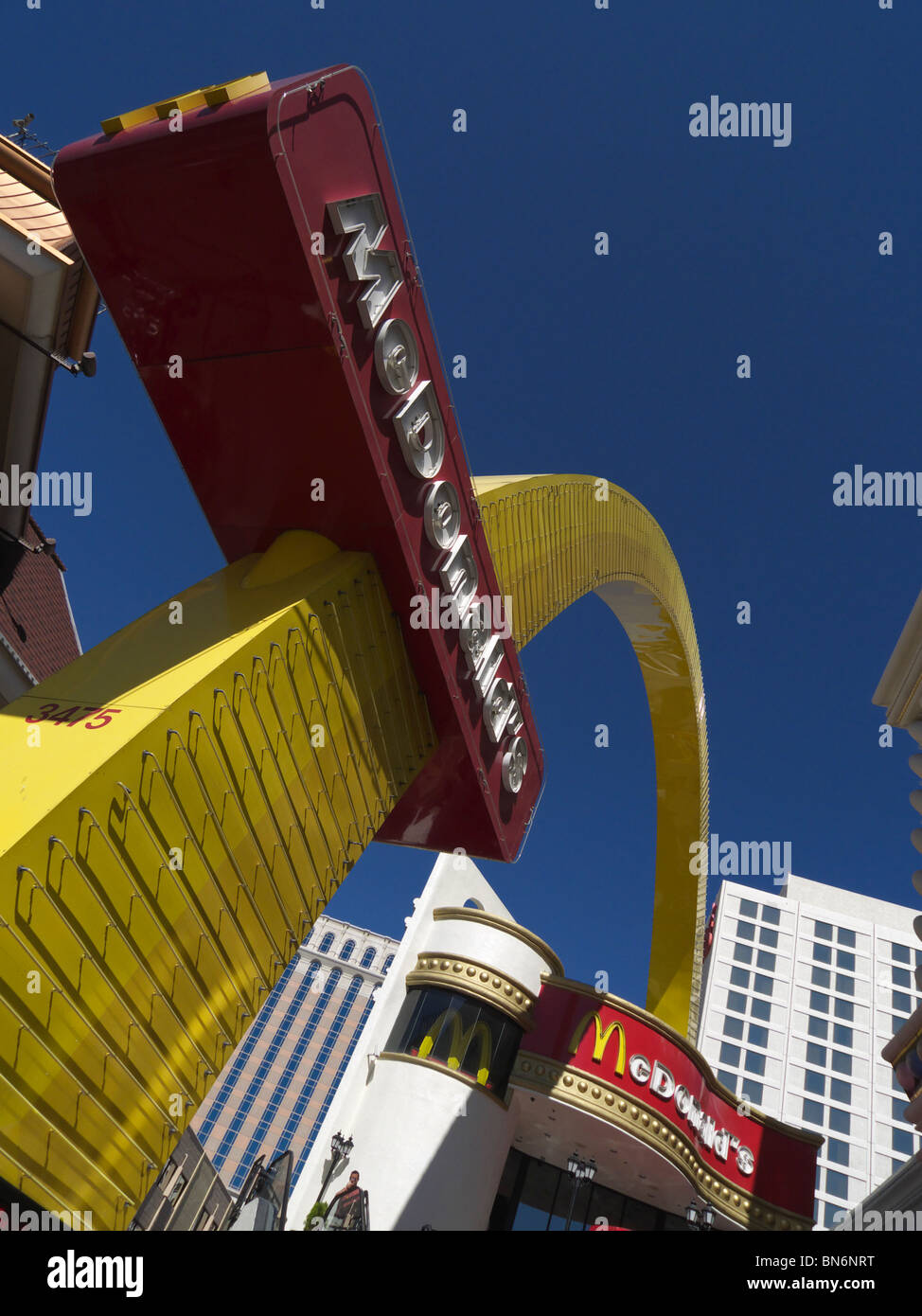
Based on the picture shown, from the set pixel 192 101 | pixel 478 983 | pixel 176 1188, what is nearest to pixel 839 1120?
pixel 478 983

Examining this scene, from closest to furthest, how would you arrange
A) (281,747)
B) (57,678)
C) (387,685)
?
(57,678), (281,747), (387,685)

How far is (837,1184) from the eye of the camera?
4556 centimetres

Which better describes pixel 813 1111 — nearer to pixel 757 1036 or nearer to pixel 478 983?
pixel 757 1036

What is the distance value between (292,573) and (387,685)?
1.15 meters

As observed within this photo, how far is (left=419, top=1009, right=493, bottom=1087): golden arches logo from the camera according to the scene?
14.3m

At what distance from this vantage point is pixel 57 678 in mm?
4574

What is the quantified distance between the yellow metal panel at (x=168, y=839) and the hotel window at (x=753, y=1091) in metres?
57.5

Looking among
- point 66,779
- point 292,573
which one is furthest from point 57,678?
point 292,573

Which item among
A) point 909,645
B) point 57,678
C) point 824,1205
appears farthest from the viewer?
point 824,1205

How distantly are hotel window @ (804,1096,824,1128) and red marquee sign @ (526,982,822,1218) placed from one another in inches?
1634

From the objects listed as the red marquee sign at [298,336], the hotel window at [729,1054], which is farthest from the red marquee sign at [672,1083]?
the hotel window at [729,1054]

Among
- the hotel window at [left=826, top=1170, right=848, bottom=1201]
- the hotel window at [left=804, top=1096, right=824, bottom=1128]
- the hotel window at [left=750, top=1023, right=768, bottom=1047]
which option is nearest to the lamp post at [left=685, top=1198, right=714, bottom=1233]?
the hotel window at [left=826, top=1170, right=848, bottom=1201]

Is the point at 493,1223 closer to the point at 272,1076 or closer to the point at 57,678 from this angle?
the point at 57,678

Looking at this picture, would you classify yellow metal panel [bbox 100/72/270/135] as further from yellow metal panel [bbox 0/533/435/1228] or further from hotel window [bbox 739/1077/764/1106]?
hotel window [bbox 739/1077/764/1106]
